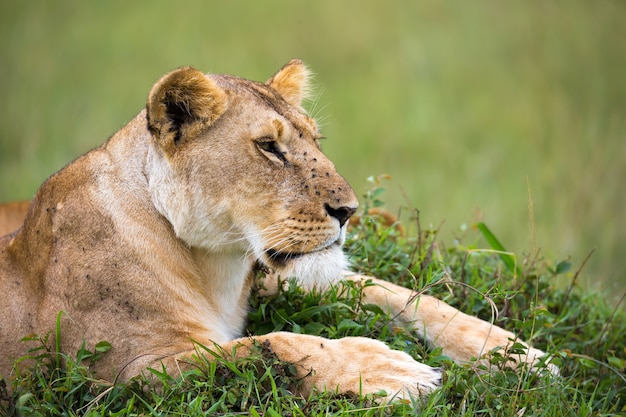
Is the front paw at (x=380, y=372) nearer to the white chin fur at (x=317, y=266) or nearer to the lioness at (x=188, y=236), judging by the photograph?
the lioness at (x=188, y=236)

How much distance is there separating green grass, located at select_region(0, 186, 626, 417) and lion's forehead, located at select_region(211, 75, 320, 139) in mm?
696

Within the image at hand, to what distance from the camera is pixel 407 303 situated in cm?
385

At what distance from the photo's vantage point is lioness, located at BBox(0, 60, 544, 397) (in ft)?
11.8

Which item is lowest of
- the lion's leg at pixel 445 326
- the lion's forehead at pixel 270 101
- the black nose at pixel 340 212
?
the lion's leg at pixel 445 326

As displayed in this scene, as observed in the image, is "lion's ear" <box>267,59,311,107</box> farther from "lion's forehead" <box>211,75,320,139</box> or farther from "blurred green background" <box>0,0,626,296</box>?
"blurred green background" <box>0,0,626,296</box>

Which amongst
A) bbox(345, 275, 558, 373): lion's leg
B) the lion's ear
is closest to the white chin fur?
bbox(345, 275, 558, 373): lion's leg

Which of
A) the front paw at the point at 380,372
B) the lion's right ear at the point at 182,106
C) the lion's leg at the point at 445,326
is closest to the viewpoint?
the front paw at the point at 380,372

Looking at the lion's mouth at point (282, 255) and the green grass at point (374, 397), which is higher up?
the lion's mouth at point (282, 255)

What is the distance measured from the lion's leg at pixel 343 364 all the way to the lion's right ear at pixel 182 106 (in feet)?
2.55

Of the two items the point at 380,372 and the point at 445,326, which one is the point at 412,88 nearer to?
the point at 445,326

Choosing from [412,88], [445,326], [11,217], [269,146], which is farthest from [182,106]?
[412,88]

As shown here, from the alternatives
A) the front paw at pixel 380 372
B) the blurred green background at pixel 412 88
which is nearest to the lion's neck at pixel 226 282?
the front paw at pixel 380 372

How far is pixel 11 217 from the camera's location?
511cm

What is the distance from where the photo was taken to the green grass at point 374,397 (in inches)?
135
